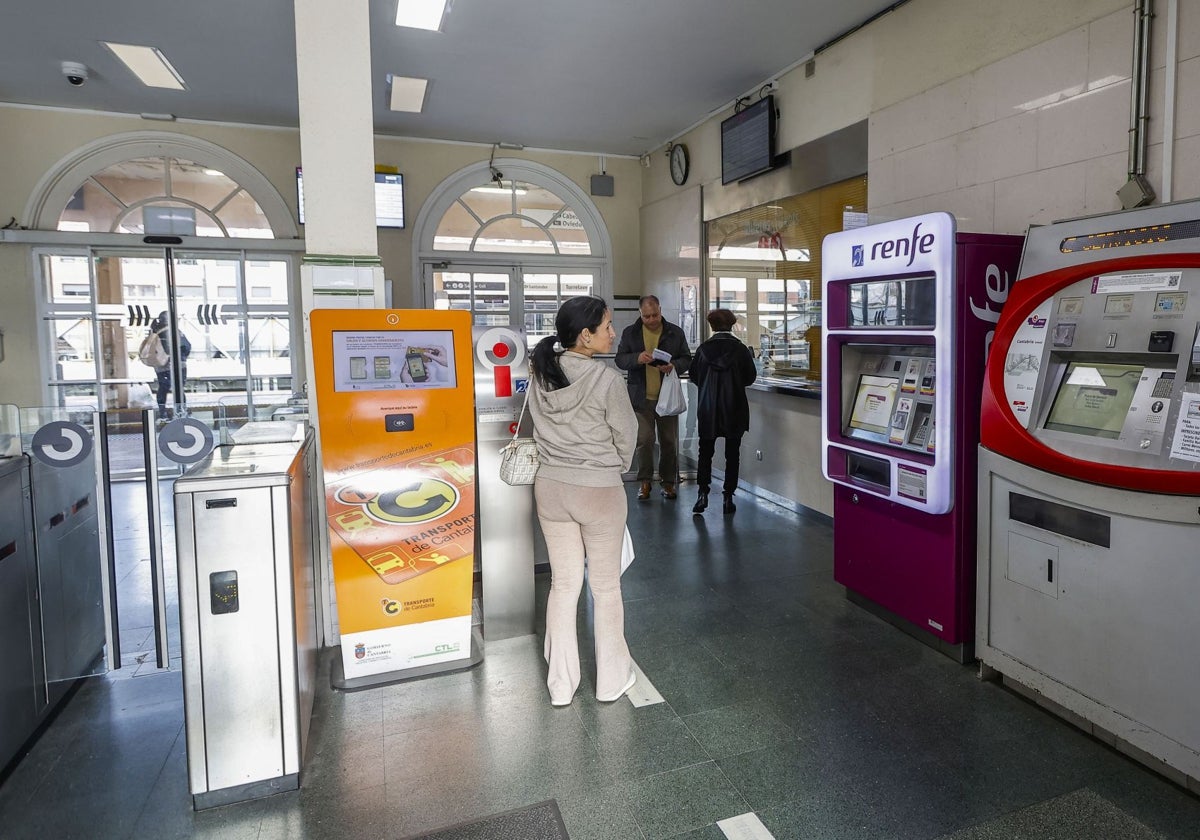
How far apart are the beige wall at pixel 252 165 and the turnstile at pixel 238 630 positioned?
544cm

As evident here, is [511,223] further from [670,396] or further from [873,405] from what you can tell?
[873,405]

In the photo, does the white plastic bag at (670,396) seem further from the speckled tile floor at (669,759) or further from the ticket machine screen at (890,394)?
the speckled tile floor at (669,759)

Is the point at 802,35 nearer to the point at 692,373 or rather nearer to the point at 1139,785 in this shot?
the point at 692,373

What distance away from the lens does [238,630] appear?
6.97 ft

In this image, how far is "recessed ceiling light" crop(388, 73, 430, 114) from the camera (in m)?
5.46

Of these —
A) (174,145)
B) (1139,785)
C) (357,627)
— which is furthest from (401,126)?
(1139,785)

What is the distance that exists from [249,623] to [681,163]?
5.98 m

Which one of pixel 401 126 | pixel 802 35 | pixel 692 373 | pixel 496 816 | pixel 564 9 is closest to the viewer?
pixel 496 816

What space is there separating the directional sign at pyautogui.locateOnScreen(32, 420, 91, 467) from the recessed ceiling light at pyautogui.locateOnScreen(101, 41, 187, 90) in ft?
11.7

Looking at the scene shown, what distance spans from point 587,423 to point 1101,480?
1.69m

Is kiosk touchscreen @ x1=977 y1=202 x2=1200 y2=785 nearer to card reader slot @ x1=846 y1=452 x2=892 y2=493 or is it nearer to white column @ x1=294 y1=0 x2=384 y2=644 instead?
card reader slot @ x1=846 y1=452 x2=892 y2=493

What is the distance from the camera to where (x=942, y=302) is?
2.76 metres

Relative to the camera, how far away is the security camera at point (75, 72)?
5.13 metres

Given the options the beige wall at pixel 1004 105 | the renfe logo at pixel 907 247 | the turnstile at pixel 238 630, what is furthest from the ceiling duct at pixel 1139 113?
the turnstile at pixel 238 630
